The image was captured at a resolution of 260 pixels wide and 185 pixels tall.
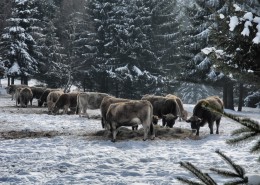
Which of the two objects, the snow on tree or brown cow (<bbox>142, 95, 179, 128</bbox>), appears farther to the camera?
brown cow (<bbox>142, 95, 179, 128</bbox>)

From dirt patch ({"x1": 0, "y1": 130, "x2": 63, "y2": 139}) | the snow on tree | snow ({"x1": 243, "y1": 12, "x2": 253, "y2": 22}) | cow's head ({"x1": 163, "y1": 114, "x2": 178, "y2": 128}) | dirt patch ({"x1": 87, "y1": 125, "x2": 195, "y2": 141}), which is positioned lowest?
dirt patch ({"x1": 0, "y1": 130, "x2": 63, "y2": 139})

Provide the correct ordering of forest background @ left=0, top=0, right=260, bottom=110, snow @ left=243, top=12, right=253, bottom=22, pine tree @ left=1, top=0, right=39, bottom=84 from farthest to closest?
pine tree @ left=1, top=0, right=39, bottom=84
forest background @ left=0, top=0, right=260, bottom=110
snow @ left=243, top=12, right=253, bottom=22

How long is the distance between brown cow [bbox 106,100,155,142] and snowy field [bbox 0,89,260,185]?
621 mm

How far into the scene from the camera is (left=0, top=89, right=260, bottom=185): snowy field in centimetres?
812

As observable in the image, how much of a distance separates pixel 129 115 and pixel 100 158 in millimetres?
3132

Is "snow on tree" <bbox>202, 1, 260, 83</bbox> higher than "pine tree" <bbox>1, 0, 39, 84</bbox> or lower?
lower

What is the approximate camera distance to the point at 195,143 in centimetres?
1284

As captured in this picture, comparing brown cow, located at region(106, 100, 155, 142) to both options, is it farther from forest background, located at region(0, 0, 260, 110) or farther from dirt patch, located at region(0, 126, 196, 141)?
forest background, located at region(0, 0, 260, 110)

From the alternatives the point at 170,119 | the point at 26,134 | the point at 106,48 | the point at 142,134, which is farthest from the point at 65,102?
the point at 106,48

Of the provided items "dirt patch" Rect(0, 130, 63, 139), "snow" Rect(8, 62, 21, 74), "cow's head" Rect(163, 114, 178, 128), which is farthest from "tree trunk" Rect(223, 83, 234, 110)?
"snow" Rect(8, 62, 21, 74)

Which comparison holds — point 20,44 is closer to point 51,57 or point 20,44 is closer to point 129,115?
point 51,57

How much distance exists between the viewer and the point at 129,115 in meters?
12.9

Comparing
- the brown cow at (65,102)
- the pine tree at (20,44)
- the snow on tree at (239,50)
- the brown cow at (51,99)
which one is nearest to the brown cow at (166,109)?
the brown cow at (65,102)

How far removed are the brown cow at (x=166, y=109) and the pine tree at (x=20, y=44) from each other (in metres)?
30.2
